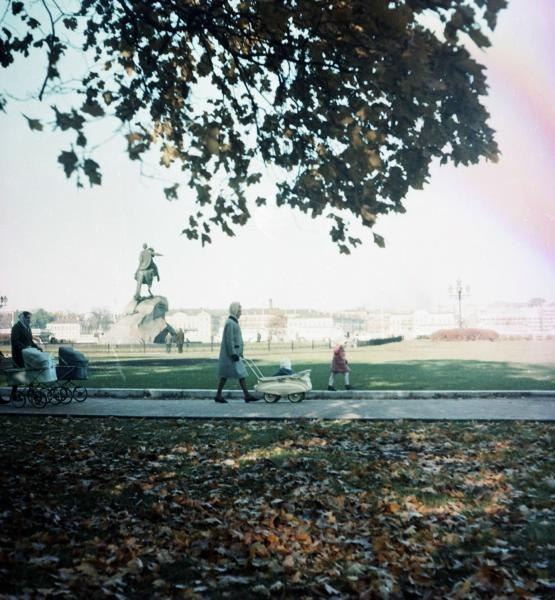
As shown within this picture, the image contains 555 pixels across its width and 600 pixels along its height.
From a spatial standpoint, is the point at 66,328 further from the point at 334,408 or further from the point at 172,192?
the point at 172,192

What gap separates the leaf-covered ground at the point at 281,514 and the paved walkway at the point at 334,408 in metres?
1.39

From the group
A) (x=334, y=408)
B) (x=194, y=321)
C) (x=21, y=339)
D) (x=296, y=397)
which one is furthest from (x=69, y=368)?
(x=194, y=321)

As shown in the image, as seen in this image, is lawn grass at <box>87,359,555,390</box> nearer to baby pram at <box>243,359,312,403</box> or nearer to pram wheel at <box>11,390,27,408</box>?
baby pram at <box>243,359,312,403</box>

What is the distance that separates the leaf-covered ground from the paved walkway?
4.57 feet

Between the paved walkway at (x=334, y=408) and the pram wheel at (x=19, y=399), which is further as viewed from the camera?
the pram wheel at (x=19, y=399)

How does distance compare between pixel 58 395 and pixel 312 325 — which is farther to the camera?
pixel 312 325

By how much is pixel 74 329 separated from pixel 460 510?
142 meters

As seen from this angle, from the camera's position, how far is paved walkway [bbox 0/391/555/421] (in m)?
9.64

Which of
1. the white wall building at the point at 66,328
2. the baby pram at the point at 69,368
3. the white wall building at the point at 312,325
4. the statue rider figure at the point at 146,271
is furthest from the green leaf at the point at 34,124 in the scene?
the white wall building at the point at 312,325

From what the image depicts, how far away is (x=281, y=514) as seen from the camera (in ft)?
15.9

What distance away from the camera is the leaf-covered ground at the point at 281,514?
11.6 ft

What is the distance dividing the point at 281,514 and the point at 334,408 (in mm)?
5890

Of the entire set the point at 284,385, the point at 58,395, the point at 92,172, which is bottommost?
the point at 58,395

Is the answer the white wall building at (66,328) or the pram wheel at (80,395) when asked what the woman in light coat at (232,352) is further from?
the white wall building at (66,328)
